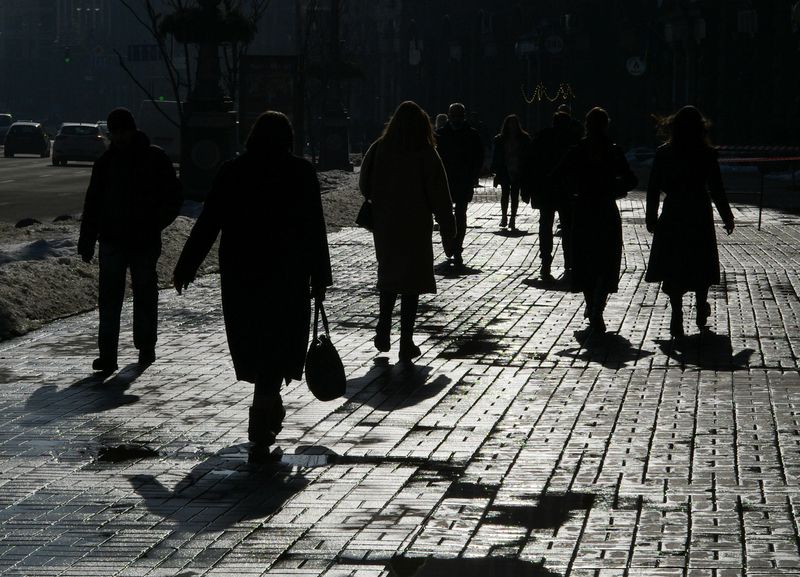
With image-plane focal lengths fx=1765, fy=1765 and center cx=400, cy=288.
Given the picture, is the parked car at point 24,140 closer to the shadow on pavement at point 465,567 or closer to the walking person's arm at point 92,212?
the walking person's arm at point 92,212

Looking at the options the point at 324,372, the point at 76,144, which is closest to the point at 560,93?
the point at 76,144

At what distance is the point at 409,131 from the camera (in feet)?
38.5

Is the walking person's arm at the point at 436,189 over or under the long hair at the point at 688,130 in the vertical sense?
under

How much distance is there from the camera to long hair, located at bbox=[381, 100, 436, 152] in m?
11.7

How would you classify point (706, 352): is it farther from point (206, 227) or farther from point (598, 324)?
point (206, 227)

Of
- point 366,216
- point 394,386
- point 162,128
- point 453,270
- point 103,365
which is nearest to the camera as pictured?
point 394,386

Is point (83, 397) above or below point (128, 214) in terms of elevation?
below

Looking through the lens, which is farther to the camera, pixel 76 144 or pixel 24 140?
pixel 24 140

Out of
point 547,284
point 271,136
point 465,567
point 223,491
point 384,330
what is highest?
point 271,136

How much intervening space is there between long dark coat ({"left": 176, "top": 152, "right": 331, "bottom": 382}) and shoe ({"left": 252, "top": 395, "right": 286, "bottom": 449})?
0.57 feet

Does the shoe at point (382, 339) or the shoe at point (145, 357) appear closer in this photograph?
the shoe at point (145, 357)

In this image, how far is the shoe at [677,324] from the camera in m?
12.5

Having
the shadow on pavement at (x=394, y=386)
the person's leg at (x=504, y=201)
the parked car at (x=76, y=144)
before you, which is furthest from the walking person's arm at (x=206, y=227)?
the parked car at (x=76, y=144)

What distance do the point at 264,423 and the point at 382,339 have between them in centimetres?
355
